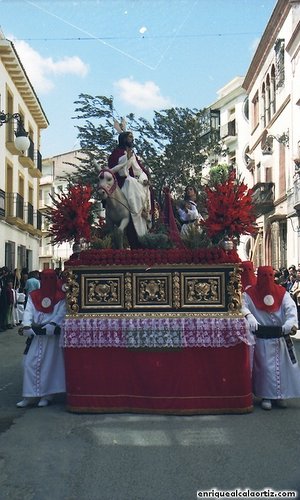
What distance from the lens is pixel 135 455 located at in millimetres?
4926

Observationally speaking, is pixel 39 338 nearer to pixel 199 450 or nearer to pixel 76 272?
pixel 76 272

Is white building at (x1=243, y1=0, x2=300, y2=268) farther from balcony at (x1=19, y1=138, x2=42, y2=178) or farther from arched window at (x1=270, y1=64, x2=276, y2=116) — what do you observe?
balcony at (x1=19, y1=138, x2=42, y2=178)

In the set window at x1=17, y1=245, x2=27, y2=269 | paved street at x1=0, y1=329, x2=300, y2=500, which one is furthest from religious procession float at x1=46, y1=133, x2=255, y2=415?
window at x1=17, y1=245, x2=27, y2=269

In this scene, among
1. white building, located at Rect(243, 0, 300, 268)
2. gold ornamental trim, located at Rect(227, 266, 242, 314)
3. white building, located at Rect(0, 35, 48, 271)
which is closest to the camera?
gold ornamental trim, located at Rect(227, 266, 242, 314)

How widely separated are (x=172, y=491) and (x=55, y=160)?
49.2 metres

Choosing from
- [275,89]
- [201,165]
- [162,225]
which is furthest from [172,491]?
[275,89]

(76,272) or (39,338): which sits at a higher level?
(76,272)

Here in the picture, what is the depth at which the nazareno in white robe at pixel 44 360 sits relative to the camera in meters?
6.81

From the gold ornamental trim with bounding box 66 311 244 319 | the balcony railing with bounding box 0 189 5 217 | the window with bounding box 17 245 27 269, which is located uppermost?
the balcony railing with bounding box 0 189 5 217

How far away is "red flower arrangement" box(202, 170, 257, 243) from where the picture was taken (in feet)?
22.8

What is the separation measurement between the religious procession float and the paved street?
0.78ft

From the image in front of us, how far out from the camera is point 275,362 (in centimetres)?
668

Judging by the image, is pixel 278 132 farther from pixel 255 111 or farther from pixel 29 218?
pixel 29 218

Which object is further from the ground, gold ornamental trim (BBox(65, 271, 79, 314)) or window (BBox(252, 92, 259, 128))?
window (BBox(252, 92, 259, 128))
